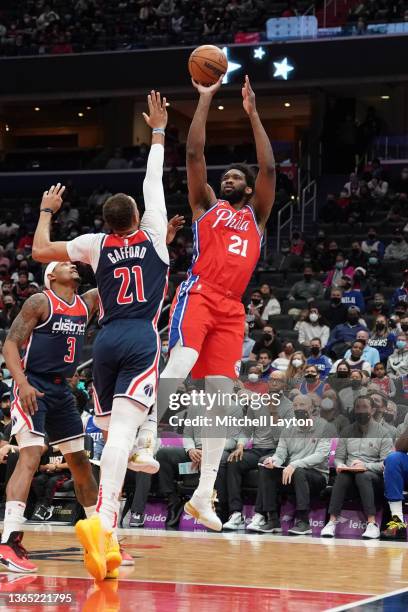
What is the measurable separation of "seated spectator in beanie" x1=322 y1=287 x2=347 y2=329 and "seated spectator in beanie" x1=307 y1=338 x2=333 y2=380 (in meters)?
1.93

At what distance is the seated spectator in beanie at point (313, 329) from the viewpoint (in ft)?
56.3

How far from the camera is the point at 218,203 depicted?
782 cm

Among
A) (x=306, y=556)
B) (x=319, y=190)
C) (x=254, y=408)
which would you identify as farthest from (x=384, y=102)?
(x=306, y=556)

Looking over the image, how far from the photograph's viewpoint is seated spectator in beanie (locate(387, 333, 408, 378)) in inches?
581

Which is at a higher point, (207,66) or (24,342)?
(207,66)

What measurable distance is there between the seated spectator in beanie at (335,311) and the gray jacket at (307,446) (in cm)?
544

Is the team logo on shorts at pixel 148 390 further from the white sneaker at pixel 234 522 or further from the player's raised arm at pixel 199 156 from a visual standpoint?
the white sneaker at pixel 234 522

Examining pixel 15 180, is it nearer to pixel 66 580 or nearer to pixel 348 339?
pixel 348 339

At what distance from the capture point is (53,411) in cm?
862

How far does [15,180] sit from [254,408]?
64.8 ft

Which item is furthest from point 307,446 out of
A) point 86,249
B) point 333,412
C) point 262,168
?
point 86,249

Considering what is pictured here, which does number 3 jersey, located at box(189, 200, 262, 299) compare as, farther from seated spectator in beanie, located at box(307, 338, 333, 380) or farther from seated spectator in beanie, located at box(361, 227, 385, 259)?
seated spectator in beanie, located at box(361, 227, 385, 259)

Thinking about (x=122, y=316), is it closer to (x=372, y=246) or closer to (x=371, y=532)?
(x=371, y=532)

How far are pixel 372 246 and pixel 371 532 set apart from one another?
33.2 ft
